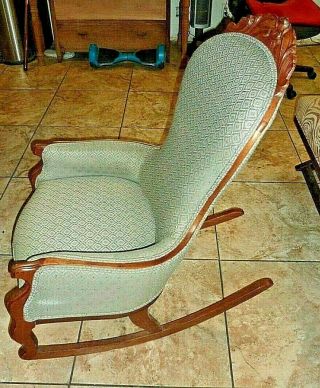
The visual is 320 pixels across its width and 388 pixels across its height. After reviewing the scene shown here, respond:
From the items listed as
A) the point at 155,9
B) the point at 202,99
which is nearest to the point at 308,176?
the point at 202,99

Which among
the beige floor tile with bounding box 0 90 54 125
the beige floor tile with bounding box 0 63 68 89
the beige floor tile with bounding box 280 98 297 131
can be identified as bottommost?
the beige floor tile with bounding box 0 63 68 89

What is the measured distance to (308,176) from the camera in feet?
6.77

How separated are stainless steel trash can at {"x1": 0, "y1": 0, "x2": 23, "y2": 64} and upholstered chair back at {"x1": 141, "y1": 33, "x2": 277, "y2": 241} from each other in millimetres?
2424

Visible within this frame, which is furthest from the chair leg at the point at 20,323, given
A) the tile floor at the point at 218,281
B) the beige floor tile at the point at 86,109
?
the beige floor tile at the point at 86,109

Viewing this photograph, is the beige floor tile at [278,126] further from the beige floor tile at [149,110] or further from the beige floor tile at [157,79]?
the beige floor tile at [157,79]

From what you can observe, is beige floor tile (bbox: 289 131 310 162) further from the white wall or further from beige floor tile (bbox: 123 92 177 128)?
the white wall

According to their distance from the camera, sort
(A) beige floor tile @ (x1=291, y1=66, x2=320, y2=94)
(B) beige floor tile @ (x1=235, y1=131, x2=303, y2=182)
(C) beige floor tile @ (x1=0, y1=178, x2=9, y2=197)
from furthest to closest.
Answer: (A) beige floor tile @ (x1=291, y1=66, x2=320, y2=94) < (B) beige floor tile @ (x1=235, y1=131, x2=303, y2=182) < (C) beige floor tile @ (x1=0, y1=178, x2=9, y2=197)

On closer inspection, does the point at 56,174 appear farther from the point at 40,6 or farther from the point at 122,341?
the point at 40,6

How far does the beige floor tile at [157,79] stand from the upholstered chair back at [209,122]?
1.84 m

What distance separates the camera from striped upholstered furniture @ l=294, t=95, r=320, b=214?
1.73 metres

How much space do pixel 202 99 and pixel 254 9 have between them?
1806 millimetres

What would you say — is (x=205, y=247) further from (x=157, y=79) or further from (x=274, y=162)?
(x=157, y=79)

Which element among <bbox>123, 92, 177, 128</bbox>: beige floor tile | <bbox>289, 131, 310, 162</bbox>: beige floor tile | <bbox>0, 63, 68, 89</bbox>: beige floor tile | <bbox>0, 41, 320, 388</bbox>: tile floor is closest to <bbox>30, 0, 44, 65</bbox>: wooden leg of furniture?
<bbox>0, 63, 68, 89</bbox>: beige floor tile

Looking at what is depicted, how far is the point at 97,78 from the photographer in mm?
3209
